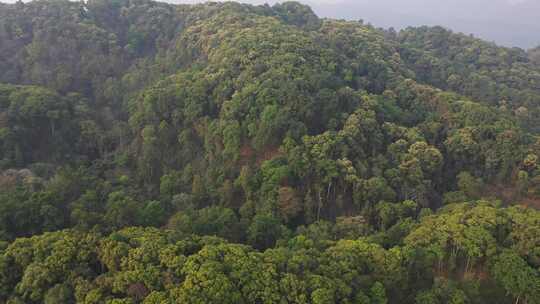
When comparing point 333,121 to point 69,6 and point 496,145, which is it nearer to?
point 496,145

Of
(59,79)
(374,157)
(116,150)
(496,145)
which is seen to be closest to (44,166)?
(116,150)

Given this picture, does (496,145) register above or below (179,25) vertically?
below

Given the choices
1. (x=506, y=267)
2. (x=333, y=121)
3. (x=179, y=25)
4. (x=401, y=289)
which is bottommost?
(x=401, y=289)

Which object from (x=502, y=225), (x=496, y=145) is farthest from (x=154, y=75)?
(x=502, y=225)

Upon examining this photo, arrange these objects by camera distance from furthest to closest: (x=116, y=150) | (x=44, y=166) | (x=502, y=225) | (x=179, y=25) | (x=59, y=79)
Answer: (x=179, y=25), (x=59, y=79), (x=116, y=150), (x=44, y=166), (x=502, y=225)

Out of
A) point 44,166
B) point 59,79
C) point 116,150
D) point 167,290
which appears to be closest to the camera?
point 167,290

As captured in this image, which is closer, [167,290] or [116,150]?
[167,290]

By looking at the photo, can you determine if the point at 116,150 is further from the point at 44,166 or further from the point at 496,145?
the point at 496,145
